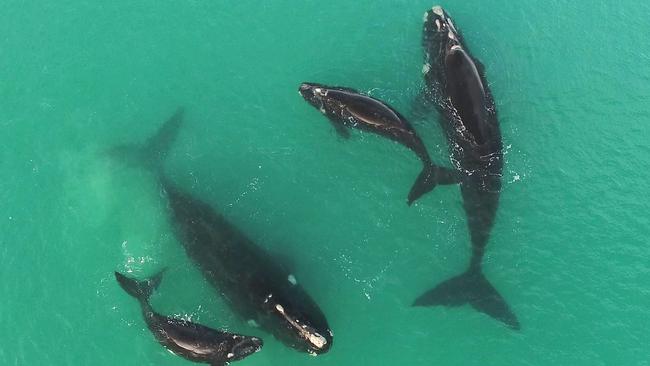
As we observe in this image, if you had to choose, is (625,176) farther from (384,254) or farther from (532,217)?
(384,254)

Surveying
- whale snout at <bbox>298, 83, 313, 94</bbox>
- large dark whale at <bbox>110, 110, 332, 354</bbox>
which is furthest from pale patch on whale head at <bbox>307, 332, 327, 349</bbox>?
whale snout at <bbox>298, 83, 313, 94</bbox>

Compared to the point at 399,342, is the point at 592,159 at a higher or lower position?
higher

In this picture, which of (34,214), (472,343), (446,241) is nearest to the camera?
(472,343)

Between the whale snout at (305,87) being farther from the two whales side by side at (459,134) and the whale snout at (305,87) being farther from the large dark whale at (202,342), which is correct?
the large dark whale at (202,342)

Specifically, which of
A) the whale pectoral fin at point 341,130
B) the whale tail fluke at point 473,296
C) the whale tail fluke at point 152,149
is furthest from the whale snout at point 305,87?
the whale tail fluke at point 473,296

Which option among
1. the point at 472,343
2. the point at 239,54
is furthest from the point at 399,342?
the point at 239,54

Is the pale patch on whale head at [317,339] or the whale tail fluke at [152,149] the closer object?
the pale patch on whale head at [317,339]

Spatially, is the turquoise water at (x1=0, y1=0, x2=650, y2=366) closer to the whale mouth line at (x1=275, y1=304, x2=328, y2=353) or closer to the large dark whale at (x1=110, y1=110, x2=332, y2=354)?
the large dark whale at (x1=110, y1=110, x2=332, y2=354)

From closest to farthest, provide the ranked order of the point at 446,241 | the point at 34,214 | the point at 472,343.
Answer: the point at 472,343, the point at 446,241, the point at 34,214
